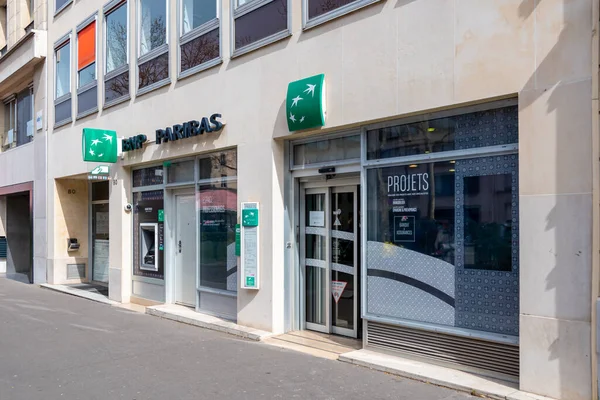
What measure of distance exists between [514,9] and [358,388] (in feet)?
12.9

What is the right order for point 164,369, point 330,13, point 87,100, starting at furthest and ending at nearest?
point 87,100 < point 330,13 < point 164,369

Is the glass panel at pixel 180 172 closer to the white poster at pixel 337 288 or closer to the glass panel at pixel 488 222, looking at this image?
the white poster at pixel 337 288

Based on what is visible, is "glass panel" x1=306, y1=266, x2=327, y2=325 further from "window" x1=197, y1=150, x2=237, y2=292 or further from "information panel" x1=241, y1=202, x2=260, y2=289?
"window" x1=197, y1=150, x2=237, y2=292

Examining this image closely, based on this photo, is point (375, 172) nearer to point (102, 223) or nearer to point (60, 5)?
point (102, 223)

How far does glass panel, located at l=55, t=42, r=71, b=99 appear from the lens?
14.1 meters

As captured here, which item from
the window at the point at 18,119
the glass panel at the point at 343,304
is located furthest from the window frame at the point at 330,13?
the window at the point at 18,119

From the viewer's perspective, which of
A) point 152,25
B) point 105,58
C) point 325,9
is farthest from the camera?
point 105,58

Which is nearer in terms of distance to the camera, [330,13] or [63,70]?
[330,13]

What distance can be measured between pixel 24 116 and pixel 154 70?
8.69m

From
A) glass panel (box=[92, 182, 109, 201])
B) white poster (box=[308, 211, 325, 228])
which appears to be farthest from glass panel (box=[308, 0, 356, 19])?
glass panel (box=[92, 182, 109, 201])

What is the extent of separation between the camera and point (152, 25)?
35.1 feet

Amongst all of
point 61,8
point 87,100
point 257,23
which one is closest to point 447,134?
point 257,23

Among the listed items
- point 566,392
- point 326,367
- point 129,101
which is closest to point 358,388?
point 326,367

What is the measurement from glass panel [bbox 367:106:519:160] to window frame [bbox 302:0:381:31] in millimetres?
1482
